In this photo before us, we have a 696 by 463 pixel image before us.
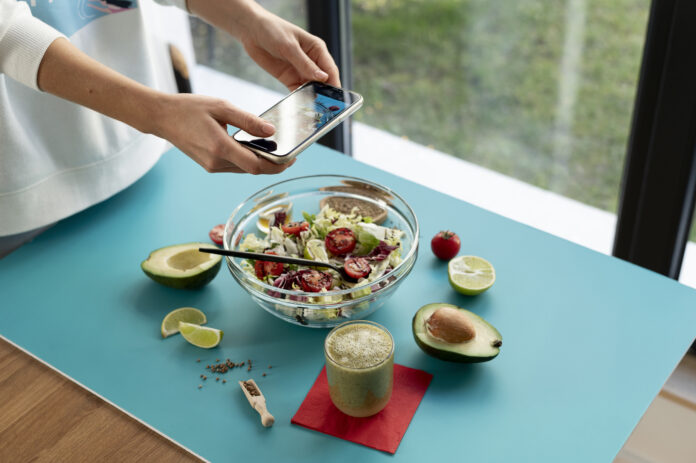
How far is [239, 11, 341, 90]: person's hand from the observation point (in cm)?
139

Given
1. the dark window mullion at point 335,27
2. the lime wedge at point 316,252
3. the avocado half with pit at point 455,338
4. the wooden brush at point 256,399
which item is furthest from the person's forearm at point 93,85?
the dark window mullion at point 335,27

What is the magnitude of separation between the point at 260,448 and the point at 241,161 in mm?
472

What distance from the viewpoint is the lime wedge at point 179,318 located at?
1.27m

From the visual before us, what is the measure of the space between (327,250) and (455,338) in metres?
0.31

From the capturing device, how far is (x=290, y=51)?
1.40m

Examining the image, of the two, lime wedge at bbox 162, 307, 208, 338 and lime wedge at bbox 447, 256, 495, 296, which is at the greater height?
lime wedge at bbox 447, 256, 495, 296

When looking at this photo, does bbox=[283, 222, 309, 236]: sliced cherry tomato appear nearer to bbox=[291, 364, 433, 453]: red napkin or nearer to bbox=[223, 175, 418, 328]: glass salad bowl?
bbox=[223, 175, 418, 328]: glass salad bowl

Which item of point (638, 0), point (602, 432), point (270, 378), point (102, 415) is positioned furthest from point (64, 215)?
point (638, 0)

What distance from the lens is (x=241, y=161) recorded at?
112 cm

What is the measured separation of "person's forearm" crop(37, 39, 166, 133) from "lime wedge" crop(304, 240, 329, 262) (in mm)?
364

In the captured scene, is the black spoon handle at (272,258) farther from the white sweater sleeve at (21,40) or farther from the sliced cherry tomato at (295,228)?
the white sweater sleeve at (21,40)

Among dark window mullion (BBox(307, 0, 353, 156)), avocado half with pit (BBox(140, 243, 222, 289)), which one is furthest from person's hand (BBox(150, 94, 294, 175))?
dark window mullion (BBox(307, 0, 353, 156))

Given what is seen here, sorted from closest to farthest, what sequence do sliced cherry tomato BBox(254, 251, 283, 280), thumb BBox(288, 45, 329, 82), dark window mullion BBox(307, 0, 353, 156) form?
sliced cherry tomato BBox(254, 251, 283, 280) → thumb BBox(288, 45, 329, 82) → dark window mullion BBox(307, 0, 353, 156)

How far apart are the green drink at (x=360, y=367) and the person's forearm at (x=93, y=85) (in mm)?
517
